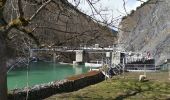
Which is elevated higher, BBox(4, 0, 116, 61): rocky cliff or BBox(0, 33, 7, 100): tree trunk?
BBox(4, 0, 116, 61): rocky cliff

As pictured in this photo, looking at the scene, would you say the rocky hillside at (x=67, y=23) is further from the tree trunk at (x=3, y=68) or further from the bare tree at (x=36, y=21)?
the tree trunk at (x=3, y=68)

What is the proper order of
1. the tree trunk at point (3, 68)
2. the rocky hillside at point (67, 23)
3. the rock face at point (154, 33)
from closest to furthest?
the tree trunk at point (3, 68) < the rocky hillside at point (67, 23) < the rock face at point (154, 33)

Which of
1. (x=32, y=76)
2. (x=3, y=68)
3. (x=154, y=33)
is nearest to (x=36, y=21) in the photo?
(x=3, y=68)

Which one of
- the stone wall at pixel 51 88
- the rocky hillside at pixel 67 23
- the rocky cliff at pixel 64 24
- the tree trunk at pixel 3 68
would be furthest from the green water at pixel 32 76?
the tree trunk at pixel 3 68

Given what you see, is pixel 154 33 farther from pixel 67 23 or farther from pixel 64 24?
pixel 67 23

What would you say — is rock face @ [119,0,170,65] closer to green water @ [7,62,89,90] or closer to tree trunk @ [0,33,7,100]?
green water @ [7,62,89,90]

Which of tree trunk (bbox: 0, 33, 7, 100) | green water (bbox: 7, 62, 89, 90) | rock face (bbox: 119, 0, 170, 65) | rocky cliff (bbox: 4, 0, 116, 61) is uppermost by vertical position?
rock face (bbox: 119, 0, 170, 65)

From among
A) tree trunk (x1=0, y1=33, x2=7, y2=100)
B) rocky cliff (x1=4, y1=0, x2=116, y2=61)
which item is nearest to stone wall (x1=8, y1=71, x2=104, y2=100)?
rocky cliff (x1=4, y1=0, x2=116, y2=61)

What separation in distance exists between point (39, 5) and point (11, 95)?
26.5 ft

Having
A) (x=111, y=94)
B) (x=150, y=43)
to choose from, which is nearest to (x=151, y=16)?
(x=150, y=43)

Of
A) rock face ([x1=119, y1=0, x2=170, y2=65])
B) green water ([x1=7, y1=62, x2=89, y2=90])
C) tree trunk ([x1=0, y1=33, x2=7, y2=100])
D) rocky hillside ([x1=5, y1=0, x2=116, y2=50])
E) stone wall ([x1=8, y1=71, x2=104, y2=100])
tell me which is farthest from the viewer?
rock face ([x1=119, y1=0, x2=170, y2=65])

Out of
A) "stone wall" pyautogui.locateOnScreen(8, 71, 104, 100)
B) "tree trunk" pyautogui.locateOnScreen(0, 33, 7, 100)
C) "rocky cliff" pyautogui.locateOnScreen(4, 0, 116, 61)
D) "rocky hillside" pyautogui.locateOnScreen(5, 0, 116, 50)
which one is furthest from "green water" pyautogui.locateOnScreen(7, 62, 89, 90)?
"tree trunk" pyautogui.locateOnScreen(0, 33, 7, 100)

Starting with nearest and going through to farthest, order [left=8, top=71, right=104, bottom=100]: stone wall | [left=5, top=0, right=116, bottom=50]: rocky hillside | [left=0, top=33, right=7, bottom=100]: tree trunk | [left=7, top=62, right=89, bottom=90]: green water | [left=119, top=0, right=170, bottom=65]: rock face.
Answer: [left=0, top=33, right=7, bottom=100]: tree trunk < [left=5, top=0, right=116, bottom=50]: rocky hillside < [left=8, top=71, right=104, bottom=100]: stone wall < [left=7, top=62, right=89, bottom=90]: green water < [left=119, top=0, right=170, bottom=65]: rock face

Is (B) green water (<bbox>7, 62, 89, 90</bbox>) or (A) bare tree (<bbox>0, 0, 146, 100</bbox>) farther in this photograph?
(B) green water (<bbox>7, 62, 89, 90</bbox>)
